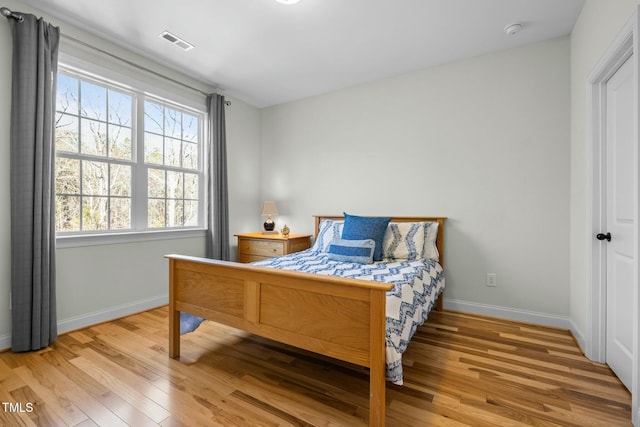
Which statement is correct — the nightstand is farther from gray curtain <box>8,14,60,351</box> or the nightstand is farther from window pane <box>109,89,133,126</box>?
gray curtain <box>8,14,60,351</box>

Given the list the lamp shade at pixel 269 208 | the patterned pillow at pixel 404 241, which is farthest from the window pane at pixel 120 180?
the patterned pillow at pixel 404 241

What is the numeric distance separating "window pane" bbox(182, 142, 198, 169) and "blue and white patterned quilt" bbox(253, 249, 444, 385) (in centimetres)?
171

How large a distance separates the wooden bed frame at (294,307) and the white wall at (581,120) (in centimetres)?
178

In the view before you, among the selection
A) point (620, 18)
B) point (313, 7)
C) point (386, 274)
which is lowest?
point (386, 274)

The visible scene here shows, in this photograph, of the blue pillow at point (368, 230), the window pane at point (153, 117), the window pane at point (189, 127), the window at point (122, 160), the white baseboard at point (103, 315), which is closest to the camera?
the white baseboard at point (103, 315)

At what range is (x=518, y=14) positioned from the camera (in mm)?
2266

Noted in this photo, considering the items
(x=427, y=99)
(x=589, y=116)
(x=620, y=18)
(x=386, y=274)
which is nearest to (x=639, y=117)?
(x=620, y=18)

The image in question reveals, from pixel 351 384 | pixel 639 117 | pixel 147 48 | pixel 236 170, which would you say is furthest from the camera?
pixel 236 170

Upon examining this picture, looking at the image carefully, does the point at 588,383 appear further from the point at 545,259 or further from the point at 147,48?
the point at 147,48

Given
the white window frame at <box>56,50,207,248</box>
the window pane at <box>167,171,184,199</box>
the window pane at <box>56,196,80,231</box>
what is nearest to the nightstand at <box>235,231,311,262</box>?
the white window frame at <box>56,50,207,248</box>

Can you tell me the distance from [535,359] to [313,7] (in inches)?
113

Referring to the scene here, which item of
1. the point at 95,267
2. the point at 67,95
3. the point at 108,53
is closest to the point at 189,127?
the point at 108,53

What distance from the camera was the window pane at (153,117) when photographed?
306cm

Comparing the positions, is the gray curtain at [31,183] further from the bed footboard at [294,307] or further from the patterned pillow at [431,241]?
the patterned pillow at [431,241]
